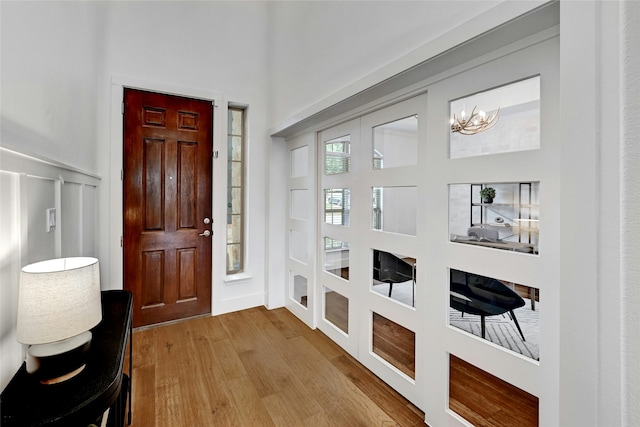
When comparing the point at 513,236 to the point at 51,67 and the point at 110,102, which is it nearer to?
the point at 51,67

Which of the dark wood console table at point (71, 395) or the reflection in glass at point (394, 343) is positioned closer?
the dark wood console table at point (71, 395)

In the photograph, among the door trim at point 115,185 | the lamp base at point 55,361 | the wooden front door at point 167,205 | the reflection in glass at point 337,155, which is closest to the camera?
the lamp base at point 55,361

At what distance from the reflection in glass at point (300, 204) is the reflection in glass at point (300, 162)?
19 cm

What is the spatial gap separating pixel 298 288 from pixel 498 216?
2.24 meters

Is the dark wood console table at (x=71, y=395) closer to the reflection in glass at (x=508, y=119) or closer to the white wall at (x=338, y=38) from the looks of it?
the reflection in glass at (x=508, y=119)

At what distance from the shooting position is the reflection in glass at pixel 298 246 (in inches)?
119

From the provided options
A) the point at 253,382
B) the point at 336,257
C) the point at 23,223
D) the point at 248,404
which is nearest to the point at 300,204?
the point at 336,257

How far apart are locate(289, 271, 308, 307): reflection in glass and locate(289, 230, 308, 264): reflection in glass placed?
A: 0.20 meters

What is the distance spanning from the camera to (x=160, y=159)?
9.32 feet

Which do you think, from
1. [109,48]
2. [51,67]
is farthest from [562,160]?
[109,48]

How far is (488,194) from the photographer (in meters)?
1.39

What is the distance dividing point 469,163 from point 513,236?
1.27 ft

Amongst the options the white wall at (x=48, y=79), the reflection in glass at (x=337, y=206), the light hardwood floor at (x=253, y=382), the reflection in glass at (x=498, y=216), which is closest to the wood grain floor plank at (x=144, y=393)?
the light hardwood floor at (x=253, y=382)

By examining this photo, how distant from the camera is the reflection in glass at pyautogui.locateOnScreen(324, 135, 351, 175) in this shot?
93.3 inches
